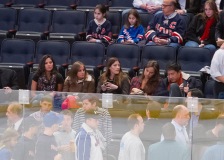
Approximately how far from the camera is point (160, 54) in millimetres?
14125

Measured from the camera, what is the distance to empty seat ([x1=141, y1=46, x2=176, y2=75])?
46.2 feet

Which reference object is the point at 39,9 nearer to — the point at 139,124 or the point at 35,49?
the point at 35,49

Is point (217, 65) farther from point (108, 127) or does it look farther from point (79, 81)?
point (108, 127)

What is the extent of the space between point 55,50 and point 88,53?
0.55 m

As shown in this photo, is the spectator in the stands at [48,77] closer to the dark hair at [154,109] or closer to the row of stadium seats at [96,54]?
the row of stadium seats at [96,54]

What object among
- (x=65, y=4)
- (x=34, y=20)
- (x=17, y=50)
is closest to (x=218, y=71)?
(x=17, y=50)

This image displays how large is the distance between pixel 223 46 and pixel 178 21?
1527mm

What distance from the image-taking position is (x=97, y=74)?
45.8 ft

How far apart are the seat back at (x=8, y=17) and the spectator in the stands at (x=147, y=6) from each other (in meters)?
1.96

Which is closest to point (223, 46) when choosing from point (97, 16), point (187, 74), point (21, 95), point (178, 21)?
point (187, 74)

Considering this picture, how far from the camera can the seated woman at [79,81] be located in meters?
13.1

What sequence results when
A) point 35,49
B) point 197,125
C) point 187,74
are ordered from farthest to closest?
point 35,49
point 187,74
point 197,125

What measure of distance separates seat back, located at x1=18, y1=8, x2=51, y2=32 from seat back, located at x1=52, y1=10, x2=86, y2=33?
5.8 inches

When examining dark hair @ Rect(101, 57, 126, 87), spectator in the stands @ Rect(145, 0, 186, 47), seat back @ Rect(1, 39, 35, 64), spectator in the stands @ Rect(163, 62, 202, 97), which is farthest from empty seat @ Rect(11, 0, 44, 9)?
spectator in the stands @ Rect(163, 62, 202, 97)
